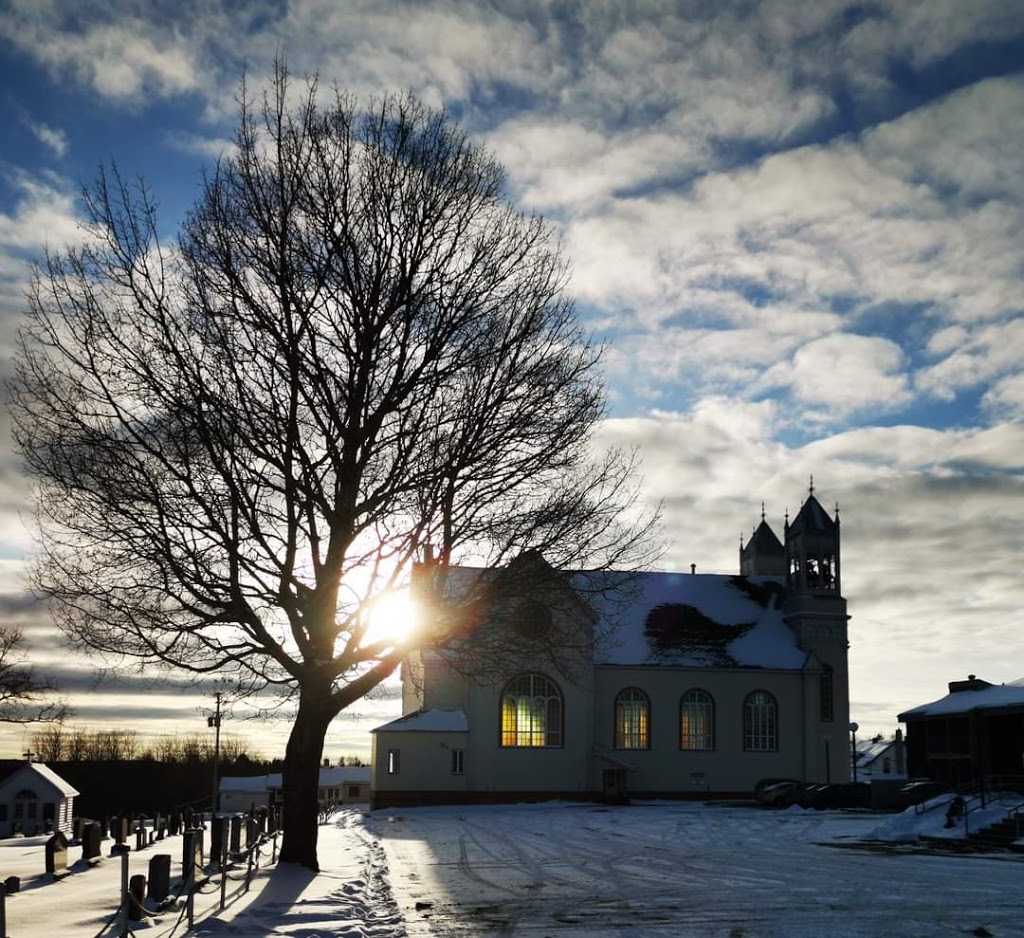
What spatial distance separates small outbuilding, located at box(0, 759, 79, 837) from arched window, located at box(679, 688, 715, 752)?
3371 centimetres

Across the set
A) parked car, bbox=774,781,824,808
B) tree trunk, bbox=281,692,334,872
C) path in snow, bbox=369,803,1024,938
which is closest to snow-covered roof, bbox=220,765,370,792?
parked car, bbox=774,781,824,808

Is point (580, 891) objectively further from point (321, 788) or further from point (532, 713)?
point (321, 788)

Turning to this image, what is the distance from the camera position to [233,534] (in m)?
17.4

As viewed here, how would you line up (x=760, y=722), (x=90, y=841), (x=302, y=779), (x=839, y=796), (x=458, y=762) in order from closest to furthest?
(x=302, y=779) → (x=90, y=841) → (x=839, y=796) → (x=458, y=762) → (x=760, y=722)

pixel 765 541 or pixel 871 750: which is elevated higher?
pixel 765 541

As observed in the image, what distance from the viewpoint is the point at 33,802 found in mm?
59625

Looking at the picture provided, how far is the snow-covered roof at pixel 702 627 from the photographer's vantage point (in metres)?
56.7

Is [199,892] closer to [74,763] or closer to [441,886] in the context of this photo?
[441,886]

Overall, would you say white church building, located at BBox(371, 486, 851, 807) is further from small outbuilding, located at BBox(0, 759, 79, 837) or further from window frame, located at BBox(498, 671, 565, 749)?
small outbuilding, located at BBox(0, 759, 79, 837)

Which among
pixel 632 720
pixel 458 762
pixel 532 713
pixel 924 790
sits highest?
pixel 532 713

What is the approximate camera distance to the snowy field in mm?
14203

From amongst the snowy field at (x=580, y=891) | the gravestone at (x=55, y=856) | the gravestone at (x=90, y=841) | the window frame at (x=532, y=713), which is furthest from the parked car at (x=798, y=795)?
the gravestone at (x=55, y=856)

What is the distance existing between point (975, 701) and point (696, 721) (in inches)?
689

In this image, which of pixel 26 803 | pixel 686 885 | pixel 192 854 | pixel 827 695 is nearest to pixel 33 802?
pixel 26 803
